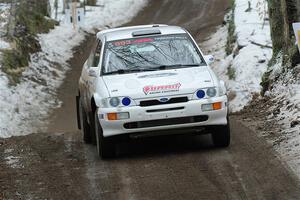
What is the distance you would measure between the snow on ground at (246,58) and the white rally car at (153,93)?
6.10 meters

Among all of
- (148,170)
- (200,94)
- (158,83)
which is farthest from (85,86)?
(148,170)

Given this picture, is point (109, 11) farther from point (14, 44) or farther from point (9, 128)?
point (9, 128)

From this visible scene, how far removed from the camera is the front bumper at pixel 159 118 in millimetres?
8789

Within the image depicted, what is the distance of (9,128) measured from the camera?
1780 centimetres

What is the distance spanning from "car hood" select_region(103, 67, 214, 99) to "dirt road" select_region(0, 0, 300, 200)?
91 cm

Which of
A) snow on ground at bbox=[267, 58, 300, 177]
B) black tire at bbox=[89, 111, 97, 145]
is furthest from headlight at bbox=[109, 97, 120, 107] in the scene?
snow on ground at bbox=[267, 58, 300, 177]

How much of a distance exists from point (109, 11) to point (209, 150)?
28.6m

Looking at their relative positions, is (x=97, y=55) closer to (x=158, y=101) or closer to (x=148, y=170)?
(x=158, y=101)

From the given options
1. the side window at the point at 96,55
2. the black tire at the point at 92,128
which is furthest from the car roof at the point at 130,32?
the black tire at the point at 92,128

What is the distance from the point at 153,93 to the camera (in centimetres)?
881

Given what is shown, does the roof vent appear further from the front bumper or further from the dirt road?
the front bumper

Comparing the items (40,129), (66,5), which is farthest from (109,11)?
(40,129)

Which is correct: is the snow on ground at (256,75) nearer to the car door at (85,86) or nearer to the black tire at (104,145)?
the black tire at (104,145)

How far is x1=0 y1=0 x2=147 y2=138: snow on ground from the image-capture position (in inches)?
733
